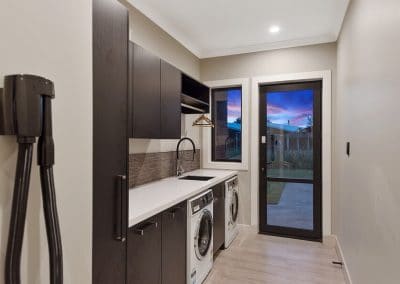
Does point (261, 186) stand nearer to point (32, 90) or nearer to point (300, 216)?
point (300, 216)

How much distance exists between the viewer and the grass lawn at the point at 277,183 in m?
3.78

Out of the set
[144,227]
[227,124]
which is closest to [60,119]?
[144,227]

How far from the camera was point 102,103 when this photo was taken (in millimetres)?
1125

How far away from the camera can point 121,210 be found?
1208 millimetres

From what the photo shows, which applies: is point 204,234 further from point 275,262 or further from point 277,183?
point 277,183

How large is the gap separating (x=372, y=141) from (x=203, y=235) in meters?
1.72

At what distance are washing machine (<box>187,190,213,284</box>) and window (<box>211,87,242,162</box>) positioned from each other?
1.48 metres

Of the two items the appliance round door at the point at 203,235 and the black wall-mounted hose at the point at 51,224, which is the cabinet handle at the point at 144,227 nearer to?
the appliance round door at the point at 203,235

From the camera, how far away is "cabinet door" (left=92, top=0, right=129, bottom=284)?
1.09 m

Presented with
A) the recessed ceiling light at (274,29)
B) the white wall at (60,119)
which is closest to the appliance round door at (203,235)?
the white wall at (60,119)

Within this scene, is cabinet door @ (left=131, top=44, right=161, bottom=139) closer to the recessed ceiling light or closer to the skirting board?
the recessed ceiling light

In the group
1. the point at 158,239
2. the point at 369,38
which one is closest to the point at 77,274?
the point at 158,239

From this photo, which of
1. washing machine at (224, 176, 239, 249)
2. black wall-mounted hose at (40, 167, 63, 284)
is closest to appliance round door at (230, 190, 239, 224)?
washing machine at (224, 176, 239, 249)

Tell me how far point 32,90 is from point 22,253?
0.41 m
